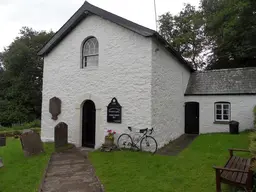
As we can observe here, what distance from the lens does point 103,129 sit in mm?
9891

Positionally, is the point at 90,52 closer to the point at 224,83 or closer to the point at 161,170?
the point at 161,170

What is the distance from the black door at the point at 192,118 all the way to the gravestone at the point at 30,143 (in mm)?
10036

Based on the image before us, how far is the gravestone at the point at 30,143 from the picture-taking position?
8.36m

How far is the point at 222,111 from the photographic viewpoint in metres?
13.3

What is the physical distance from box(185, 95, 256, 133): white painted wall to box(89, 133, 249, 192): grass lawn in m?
3.89

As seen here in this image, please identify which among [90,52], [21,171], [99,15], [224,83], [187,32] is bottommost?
[21,171]

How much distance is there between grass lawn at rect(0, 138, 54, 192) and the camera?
17.7 feet

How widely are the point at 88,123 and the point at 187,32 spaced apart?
2021cm

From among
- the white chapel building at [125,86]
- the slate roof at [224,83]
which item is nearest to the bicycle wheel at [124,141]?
the white chapel building at [125,86]

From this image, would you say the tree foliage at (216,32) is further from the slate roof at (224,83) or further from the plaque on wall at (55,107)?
the plaque on wall at (55,107)

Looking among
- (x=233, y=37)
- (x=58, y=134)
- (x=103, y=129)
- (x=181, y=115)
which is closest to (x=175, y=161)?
(x=103, y=129)

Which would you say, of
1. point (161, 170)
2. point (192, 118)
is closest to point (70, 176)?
point (161, 170)

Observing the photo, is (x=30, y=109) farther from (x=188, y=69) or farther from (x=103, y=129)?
(x=188, y=69)

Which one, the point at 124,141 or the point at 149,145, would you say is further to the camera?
the point at 124,141
